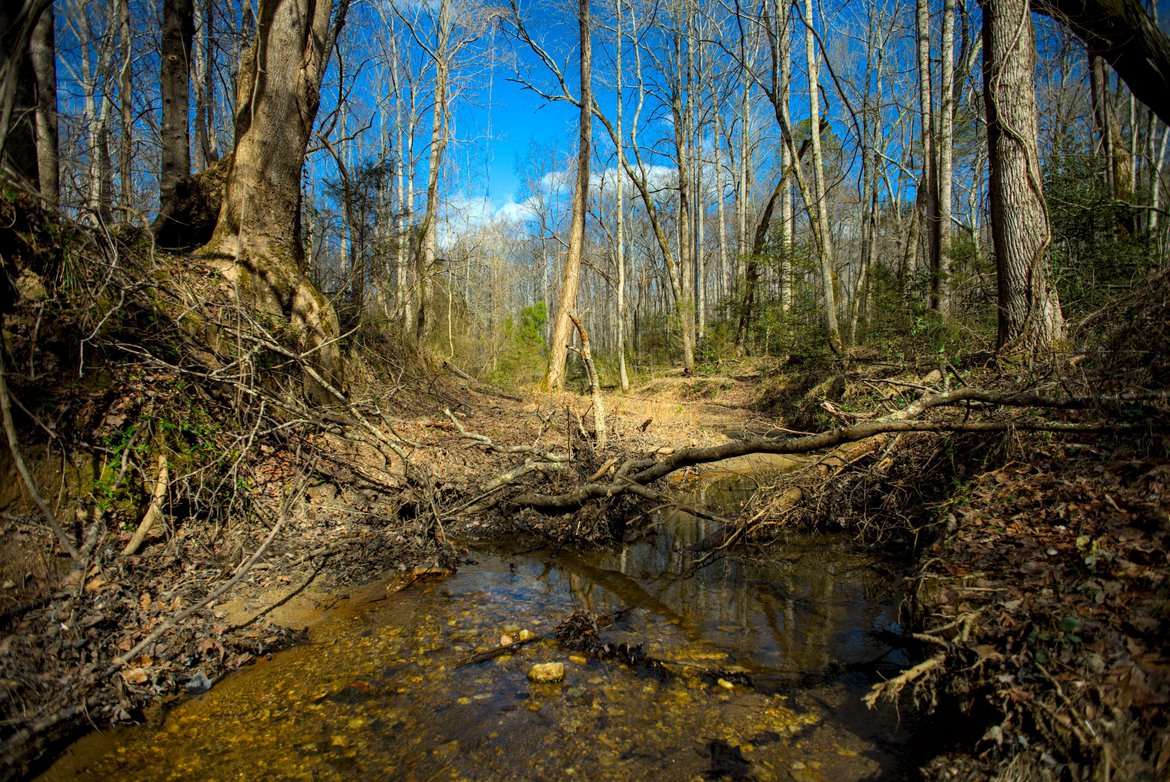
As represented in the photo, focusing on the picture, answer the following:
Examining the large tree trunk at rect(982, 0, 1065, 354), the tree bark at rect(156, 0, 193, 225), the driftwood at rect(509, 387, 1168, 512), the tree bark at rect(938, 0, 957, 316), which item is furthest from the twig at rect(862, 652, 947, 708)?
the tree bark at rect(938, 0, 957, 316)

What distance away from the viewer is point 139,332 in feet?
15.3

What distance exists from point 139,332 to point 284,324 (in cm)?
188

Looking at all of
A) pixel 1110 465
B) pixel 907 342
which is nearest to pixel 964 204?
pixel 907 342

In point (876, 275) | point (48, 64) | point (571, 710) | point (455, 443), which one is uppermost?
point (48, 64)

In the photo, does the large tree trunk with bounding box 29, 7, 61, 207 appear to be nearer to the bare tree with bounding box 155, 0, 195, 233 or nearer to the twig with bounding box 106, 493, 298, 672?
the bare tree with bounding box 155, 0, 195, 233

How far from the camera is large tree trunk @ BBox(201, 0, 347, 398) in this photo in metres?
6.83

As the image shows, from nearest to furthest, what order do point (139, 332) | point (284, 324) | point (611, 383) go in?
point (139, 332), point (284, 324), point (611, 383)

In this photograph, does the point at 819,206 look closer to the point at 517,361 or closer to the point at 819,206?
the point at 819,206

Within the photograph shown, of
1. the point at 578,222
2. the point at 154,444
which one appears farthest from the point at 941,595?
the point at 578,222

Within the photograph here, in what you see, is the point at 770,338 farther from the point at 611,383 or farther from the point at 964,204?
the point at 964,204

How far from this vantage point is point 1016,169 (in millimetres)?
5883

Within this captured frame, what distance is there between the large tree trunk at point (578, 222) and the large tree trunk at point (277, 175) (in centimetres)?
763

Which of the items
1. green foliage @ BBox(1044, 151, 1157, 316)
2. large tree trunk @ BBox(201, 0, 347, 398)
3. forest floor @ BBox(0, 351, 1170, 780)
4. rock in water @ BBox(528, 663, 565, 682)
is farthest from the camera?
green foliage @ BBox(1044, 151, 1157, 316)

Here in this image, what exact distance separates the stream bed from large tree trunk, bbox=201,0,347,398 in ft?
13.3
